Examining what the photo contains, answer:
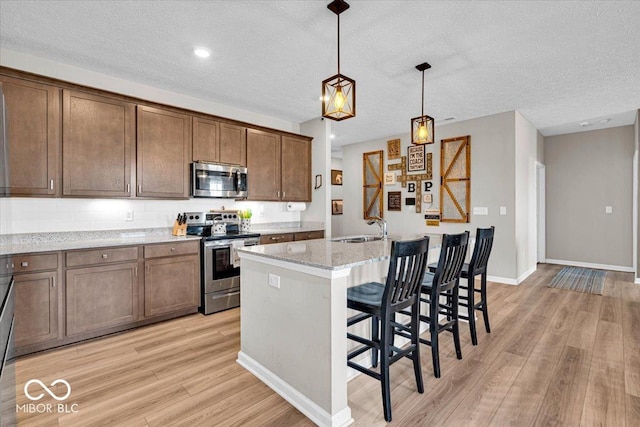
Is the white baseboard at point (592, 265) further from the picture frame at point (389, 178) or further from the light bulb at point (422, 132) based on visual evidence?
the light bulb at point (422, 132)

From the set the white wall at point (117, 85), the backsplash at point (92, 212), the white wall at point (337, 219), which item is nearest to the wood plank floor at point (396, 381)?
the backsplash at point (92, 212)

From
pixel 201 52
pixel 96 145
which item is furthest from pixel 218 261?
pixel 201 52

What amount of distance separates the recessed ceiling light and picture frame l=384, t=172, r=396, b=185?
431 cm

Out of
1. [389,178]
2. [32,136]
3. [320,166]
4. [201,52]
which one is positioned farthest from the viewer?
[389,178]

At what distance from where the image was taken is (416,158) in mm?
5938

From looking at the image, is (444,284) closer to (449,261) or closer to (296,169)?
(449,261)

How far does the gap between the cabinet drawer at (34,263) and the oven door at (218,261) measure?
1.35 meters

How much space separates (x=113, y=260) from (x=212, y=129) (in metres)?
1.96

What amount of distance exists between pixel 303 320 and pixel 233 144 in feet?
10.0

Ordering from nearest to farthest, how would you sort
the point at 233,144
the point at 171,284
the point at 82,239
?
the point at 82,239, the point at 171,284, the point at 233,144

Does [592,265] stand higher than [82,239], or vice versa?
[82,239]

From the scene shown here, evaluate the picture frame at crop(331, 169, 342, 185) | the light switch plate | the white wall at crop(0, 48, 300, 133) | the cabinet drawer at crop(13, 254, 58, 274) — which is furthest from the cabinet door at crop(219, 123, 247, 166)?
the picture frame at crop(331, 169, 342, 185)

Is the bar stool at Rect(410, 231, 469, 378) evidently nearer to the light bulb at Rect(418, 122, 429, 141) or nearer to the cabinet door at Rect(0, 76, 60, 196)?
the light bulb at Rect(418, 122, 429, 141)

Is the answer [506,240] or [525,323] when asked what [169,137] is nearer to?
[525,323]
